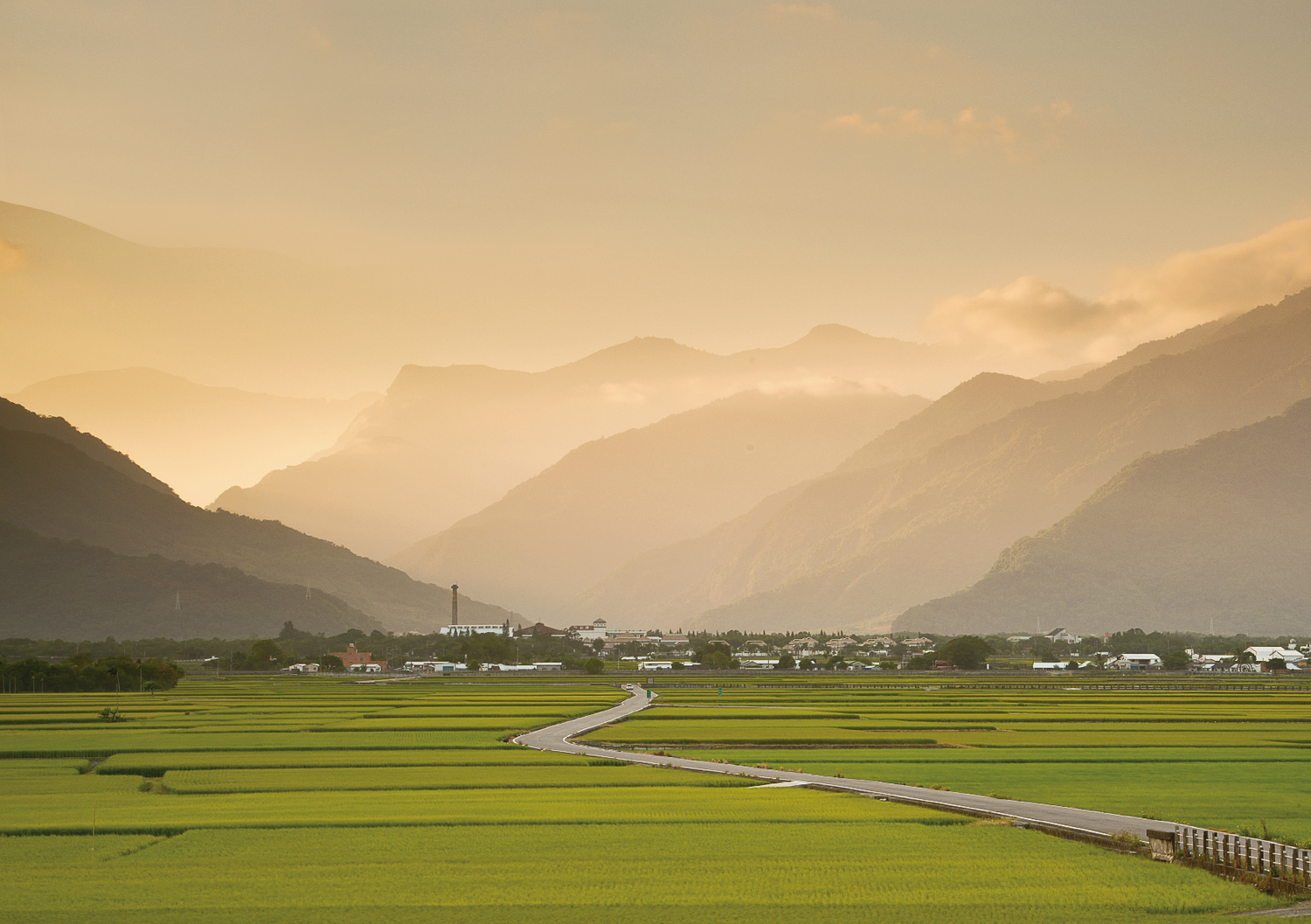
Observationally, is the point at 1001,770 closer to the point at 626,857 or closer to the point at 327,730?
the point at 626,857

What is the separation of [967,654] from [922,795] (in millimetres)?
144454

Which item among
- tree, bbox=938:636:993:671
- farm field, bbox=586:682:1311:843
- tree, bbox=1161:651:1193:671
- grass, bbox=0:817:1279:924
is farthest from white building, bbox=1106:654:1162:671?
grass, bbox=0:817:1279:924

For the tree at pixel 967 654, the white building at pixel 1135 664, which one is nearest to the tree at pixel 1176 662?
the white building at pixel 1135 664

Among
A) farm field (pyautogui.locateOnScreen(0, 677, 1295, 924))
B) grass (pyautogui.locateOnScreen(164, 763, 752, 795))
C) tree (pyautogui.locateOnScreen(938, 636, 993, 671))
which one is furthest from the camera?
tree (pyautogui.locateOnScreen(938, 636, 993, 671))

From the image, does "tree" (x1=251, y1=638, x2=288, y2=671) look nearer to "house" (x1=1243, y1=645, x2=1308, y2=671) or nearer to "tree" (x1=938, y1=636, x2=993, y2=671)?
"tree" (x1=938, y1=636, x2=993, y2=671)

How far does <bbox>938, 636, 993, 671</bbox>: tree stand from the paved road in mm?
122686

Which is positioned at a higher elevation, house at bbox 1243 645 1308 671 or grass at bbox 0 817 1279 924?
grass at bbox 0 817 1279 924

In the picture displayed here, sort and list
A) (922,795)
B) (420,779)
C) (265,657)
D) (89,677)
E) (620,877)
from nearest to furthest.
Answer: (620,877), (922,795), (420,779), (89,677), (265,657)

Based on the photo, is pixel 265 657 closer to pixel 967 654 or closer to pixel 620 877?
pixel 967 654

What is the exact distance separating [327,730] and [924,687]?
69158mm

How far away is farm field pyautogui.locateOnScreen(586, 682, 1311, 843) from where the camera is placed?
137 ft

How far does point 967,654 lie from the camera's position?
592ft

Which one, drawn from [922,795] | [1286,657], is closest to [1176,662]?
[1286,657]

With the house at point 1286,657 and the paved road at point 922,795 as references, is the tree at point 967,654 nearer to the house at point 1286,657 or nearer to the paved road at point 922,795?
the house at point 1286,657
